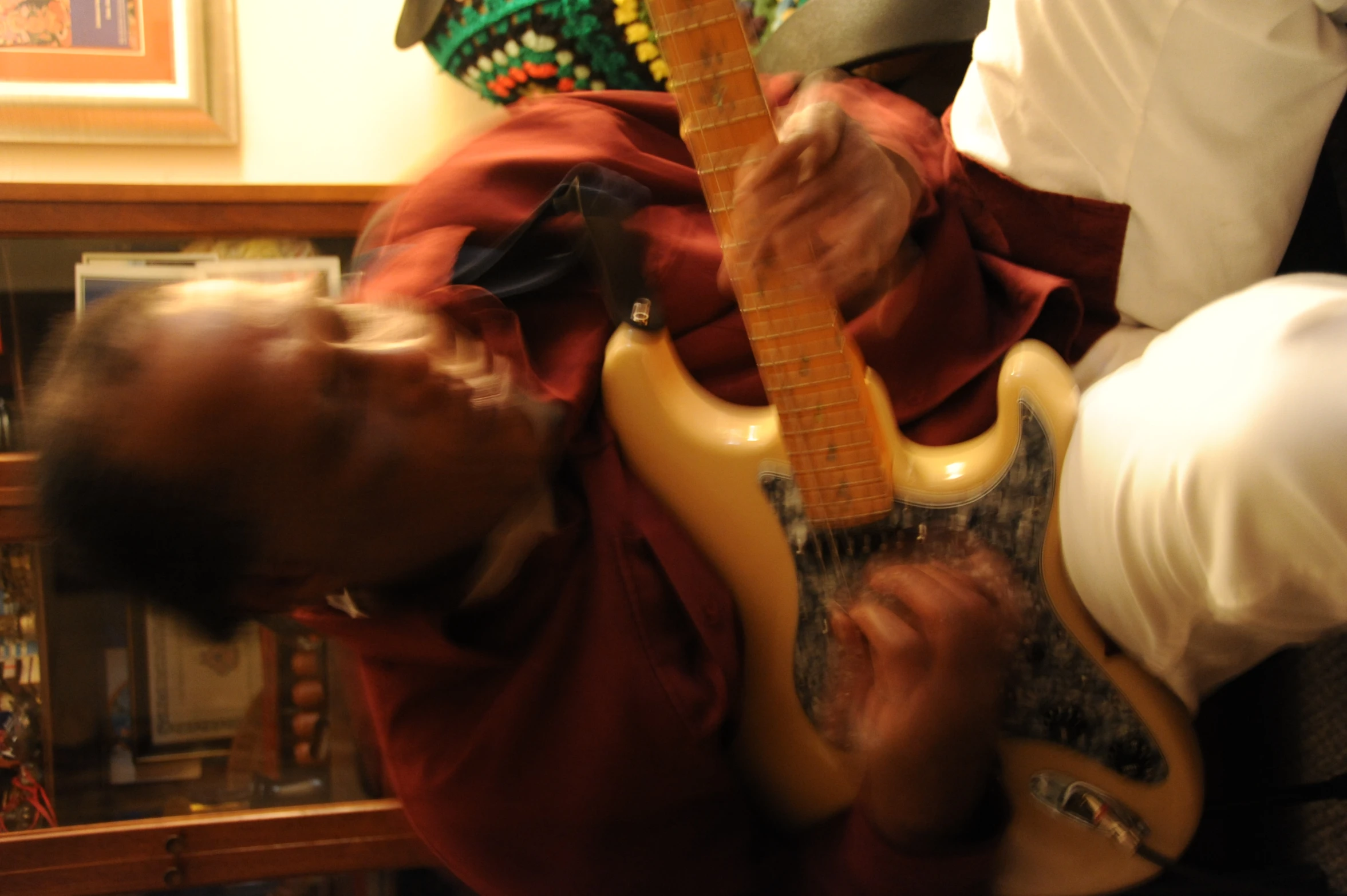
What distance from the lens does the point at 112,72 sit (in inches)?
42.9

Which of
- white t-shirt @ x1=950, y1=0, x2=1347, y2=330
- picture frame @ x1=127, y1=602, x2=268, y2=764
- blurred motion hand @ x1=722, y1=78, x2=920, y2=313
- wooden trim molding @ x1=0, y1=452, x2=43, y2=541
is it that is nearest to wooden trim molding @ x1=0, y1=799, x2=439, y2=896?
picture frame @ x1=127, y1=602, x2=268, y2=764

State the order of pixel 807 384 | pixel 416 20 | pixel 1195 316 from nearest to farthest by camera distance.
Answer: pixel 1195 316 → pixel 807 384 → pixel 416 20

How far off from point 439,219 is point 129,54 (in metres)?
0.74

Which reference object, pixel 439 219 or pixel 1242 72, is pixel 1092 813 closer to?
pixel 1242 72

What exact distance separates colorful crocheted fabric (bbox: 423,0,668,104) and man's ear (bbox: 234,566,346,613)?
674 mm

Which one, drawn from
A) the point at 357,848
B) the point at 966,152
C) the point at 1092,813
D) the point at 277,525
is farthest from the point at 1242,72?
the point at 357,848

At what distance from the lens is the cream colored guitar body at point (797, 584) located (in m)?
0.54

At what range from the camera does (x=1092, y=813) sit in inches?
22.2

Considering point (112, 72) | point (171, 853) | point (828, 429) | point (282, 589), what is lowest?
point (171, 853)

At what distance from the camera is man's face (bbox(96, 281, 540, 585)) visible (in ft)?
1.51

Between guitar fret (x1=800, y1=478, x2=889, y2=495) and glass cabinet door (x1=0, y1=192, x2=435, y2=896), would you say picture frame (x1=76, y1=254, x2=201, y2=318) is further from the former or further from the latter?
guitar fret (x1=800, y1=478, x2=889, y2=495)

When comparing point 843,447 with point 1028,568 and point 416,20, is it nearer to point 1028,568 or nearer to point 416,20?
point 1028,568

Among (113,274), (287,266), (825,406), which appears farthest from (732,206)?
(113,274)

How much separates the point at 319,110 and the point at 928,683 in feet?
Result: 3.74
